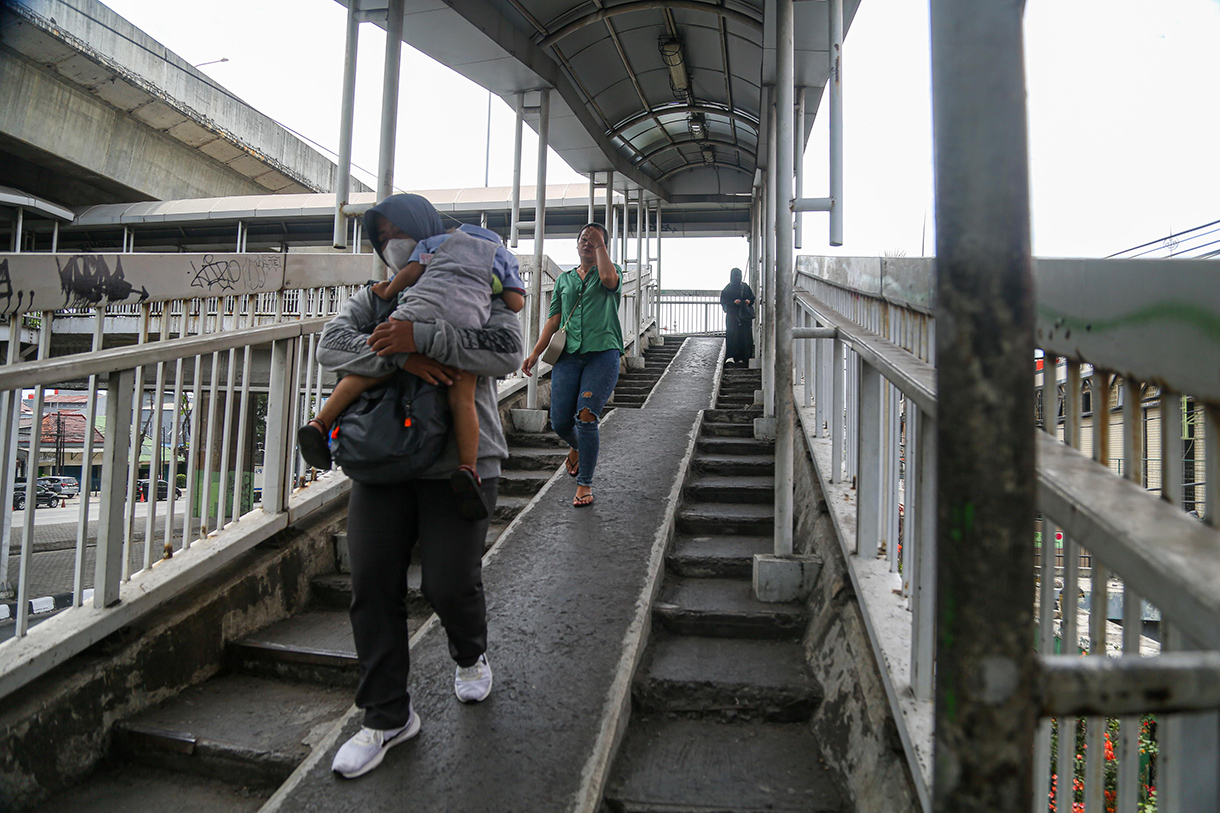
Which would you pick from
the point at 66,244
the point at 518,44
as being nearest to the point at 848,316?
the point at 518,44

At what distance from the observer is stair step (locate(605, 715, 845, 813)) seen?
2141 millimetres

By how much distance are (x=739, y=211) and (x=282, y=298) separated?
15008mm

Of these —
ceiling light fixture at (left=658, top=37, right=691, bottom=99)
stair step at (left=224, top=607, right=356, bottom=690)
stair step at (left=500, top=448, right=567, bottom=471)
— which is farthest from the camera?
ceiling light fixture at (left=658, top=37, right=691, bottom=99)

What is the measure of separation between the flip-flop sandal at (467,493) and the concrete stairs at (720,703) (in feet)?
3.21

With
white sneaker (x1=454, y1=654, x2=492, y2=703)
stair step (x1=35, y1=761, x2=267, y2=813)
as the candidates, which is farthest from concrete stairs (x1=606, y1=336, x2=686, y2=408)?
stair step (x1=35, y1=761, x2=267, y2=813)

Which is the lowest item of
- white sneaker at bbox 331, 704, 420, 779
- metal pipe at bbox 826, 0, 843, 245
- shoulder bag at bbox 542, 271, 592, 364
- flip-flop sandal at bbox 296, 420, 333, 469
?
white sneaker at bbox 331, 704, 420, 779

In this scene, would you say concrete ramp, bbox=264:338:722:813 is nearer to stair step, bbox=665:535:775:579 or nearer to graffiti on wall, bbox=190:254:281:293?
stair step, bbox=665:535:775:579

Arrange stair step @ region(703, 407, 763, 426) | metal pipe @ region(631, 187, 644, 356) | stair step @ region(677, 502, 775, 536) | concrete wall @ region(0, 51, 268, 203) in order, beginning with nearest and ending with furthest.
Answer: stair step @ region(677, 502, 775, 536)
stair step @ region(703, 407, 763, 426)
metal pipe @ region(631, 187, 644, 356)
concrete wall @ region(0, 51, 268, 203)

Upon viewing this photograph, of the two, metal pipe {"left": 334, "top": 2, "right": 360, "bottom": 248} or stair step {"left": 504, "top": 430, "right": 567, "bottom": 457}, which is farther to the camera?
stair step {"left": 504, "top": 430, "right": 567, "bottom": 457}

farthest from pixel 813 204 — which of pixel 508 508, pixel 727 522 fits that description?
pixel 508 508

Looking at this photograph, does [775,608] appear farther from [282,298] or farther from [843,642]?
[282,298]

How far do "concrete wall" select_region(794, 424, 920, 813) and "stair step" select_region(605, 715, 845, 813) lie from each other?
9 cm

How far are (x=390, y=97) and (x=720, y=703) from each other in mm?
3868

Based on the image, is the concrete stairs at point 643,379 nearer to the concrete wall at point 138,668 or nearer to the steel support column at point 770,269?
the steel support column at point 770,269
